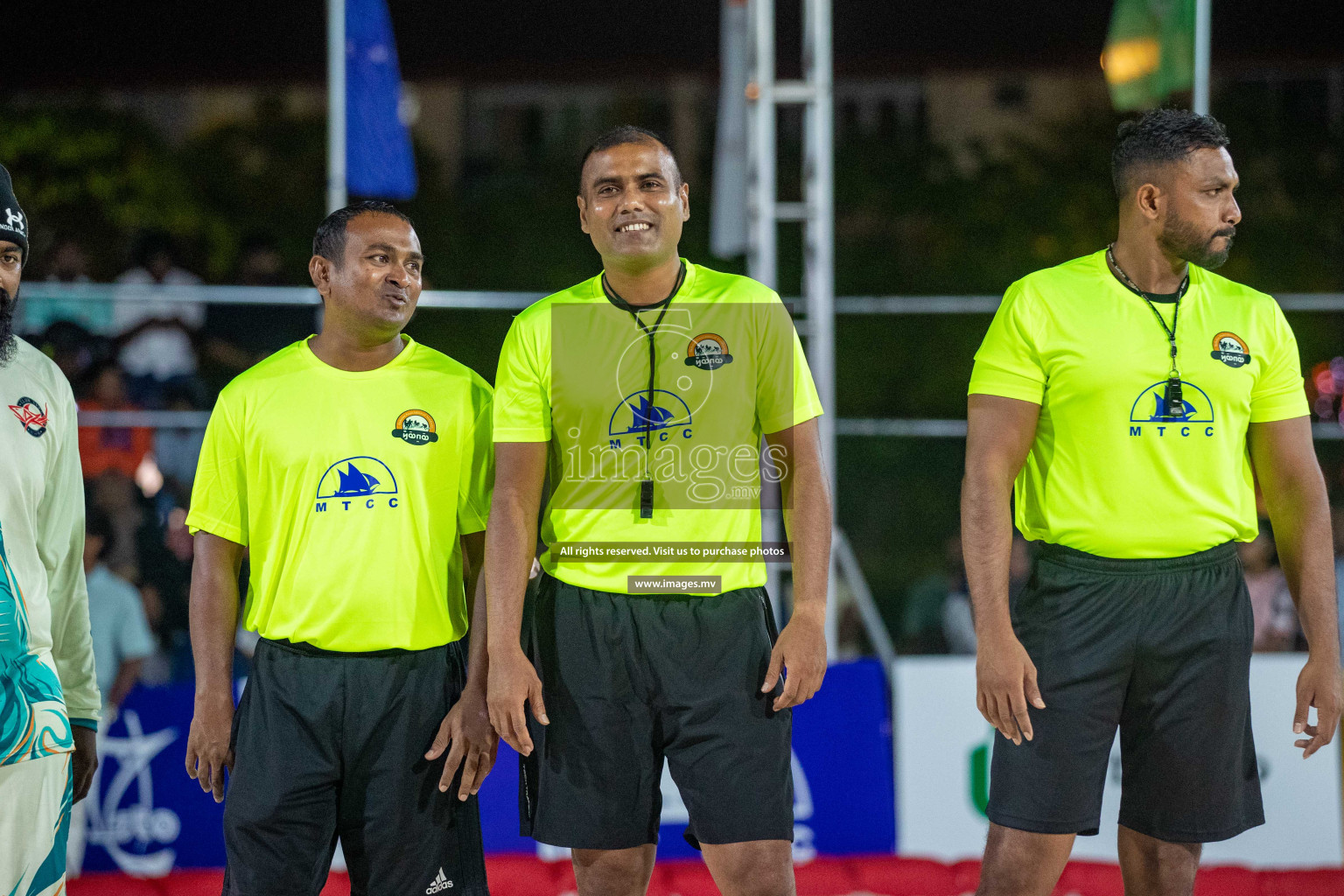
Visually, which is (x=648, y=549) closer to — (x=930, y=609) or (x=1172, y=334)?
(x=1172, y=334)

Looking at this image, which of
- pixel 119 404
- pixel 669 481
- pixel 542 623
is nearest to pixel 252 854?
pixel 542 623

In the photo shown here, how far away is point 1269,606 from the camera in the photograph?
21.4 ft

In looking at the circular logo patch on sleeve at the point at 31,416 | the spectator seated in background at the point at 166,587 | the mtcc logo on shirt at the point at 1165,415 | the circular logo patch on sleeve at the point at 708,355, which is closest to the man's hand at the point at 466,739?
the circular logo patch on sleeve at the point at 708,355

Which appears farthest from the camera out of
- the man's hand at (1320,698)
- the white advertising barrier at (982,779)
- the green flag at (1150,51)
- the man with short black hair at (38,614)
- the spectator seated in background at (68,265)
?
the spectator seated in background at (68,265)

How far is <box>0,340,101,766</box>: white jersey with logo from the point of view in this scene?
7.73 feet

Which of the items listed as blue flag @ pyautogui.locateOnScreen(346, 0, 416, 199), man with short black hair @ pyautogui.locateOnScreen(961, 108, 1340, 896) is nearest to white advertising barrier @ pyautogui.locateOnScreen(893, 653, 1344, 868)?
man with short black hair @ pyautogui.locateOnScreen(961, 108, 1340, 896)

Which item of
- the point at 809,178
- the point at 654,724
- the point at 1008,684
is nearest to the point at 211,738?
the point at 654,724

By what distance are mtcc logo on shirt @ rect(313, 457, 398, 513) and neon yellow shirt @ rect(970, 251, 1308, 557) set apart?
127cm

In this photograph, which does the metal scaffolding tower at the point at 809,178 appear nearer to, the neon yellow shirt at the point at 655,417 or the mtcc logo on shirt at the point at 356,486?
the neon yellow shirt at the point at 655,417

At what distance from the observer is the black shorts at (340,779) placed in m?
2.69

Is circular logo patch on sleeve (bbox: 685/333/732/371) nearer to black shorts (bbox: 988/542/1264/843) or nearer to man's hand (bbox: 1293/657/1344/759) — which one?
black shorts (bbox: 988/542/1264/843)

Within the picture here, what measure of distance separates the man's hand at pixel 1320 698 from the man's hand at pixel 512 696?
1.62 metres

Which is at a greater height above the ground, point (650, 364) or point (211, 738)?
point (650, 364)

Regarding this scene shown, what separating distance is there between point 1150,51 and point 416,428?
4249 millimetres
